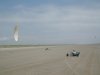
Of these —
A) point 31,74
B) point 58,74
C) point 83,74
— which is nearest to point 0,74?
point 31,74

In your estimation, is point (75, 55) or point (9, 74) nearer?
point (9, 74)

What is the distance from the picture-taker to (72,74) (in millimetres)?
18797

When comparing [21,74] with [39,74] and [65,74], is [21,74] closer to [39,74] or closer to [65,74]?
[39,74]

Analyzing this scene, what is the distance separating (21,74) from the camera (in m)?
18.8

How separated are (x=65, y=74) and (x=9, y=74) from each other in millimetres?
4441

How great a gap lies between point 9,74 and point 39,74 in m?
2.43

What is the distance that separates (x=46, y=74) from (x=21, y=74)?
1.97m

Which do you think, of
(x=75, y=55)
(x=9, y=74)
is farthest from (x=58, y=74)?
(x=75, y=55)

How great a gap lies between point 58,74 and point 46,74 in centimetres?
96

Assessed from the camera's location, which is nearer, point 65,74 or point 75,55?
point 65,74

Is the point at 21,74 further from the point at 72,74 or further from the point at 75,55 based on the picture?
the point at 75,55

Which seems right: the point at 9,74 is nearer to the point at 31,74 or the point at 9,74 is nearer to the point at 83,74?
the point at 31,74

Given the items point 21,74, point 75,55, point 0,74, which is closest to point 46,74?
point 21,74

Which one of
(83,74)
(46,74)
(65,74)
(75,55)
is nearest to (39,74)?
(46,74)
